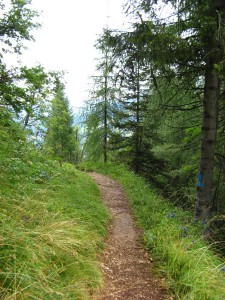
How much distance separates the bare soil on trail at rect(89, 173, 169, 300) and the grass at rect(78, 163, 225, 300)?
19 centimetres

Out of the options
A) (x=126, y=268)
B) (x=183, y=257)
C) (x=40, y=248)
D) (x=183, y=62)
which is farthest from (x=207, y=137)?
(x=40, y=248)

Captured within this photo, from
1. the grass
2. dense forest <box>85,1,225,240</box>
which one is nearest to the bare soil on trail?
the grass

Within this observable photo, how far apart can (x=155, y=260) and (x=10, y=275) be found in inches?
95.5

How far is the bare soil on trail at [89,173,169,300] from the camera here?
286 cm

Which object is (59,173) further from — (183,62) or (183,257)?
(183,62)

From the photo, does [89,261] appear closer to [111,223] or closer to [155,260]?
[155,260]

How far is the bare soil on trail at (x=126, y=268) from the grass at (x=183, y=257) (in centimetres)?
19

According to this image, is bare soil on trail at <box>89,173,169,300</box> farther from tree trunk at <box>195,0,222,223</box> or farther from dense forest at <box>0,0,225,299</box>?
tree trunk at <box>195,0,222,223</box>

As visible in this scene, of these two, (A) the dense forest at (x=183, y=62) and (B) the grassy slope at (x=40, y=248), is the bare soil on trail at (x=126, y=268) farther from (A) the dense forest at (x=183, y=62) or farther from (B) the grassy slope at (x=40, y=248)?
(A) the dense forest at (x=183, y=62)

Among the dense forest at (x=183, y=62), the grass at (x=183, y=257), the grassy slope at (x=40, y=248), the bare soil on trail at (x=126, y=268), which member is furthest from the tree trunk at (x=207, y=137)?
the grassy slope at (x=40, y=248)

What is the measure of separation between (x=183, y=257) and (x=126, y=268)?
844mm

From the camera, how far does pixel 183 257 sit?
3283 mm

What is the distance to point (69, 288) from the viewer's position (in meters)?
2.41

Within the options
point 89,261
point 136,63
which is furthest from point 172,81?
point 89,261
